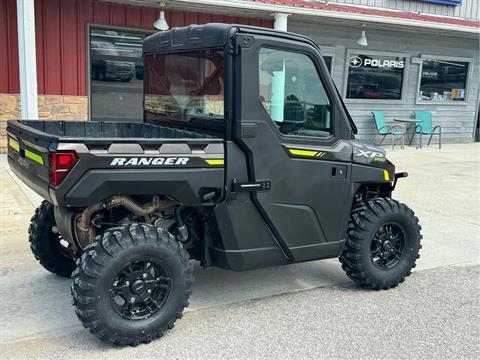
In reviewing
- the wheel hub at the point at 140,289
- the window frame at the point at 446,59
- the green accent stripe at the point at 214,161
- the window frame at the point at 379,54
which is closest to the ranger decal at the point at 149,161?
the green accent stripe at the point at 214,161

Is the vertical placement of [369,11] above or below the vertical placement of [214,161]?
above

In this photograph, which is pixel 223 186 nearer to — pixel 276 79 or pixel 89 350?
pixel 276 79

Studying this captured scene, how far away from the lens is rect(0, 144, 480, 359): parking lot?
3.36 m

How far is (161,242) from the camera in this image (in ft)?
11.1

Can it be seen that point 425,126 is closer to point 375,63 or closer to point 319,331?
point 375,63

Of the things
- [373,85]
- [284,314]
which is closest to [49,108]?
[284,314]

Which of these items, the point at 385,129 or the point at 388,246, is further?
the point at 385,129

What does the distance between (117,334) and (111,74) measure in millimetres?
8498

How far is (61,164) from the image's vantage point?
10.0 ft

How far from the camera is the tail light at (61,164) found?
3055 mm

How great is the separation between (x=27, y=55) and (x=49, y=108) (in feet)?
5.35

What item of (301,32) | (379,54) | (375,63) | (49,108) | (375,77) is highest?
(301,32)

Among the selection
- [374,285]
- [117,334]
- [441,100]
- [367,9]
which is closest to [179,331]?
[117,334]

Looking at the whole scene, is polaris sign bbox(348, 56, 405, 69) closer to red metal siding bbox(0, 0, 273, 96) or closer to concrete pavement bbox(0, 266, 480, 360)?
red metal siding bbox(0, 0, 273, 96)
